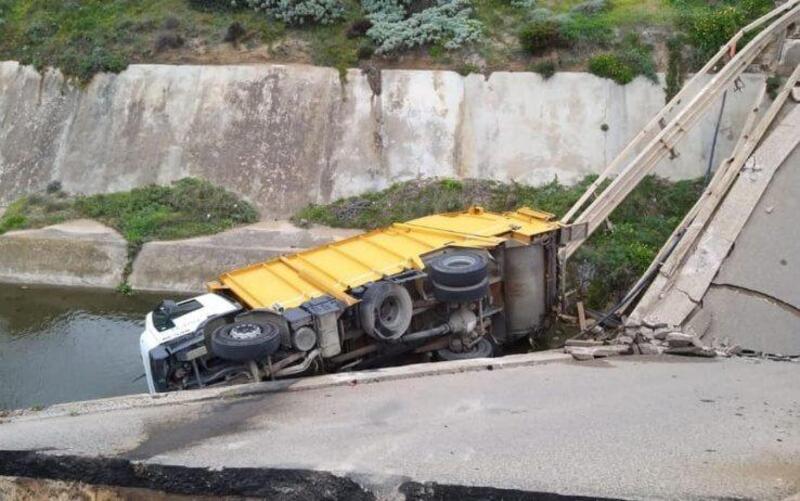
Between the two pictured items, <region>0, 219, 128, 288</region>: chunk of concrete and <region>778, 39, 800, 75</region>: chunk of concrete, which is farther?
<region>0, 219, 128, 288</region>: chunk of concrete

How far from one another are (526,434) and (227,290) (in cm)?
529

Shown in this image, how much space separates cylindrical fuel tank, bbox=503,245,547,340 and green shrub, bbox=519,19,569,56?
28.8 ft

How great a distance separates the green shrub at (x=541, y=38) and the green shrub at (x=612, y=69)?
3.56 feet

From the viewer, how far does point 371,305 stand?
26.7ft

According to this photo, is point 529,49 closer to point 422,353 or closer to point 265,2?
point 265,2

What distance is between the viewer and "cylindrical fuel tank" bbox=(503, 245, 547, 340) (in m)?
9.70

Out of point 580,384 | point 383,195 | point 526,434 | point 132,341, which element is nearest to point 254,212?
point 383,195

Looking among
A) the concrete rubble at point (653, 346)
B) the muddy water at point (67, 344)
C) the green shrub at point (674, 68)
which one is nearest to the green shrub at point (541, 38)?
the green shrub at point (674, 68)

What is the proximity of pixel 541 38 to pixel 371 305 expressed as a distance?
1111cm

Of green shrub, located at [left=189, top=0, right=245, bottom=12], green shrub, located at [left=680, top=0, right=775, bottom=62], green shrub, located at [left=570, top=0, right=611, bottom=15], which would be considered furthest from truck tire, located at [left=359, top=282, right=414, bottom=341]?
green shrub, located at [left=189, top=0, right=245, bottom=12]

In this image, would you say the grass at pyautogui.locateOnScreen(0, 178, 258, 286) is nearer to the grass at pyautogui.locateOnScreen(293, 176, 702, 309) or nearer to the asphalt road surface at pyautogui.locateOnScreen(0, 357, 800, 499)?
the grass at pyautogui.locateOnScreen(293, 176, 702, 309)

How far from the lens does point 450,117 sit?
55.2ft

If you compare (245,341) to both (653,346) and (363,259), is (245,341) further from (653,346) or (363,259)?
(653,346)

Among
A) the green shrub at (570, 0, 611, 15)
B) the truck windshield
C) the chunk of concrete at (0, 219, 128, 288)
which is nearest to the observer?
the truck windshield
